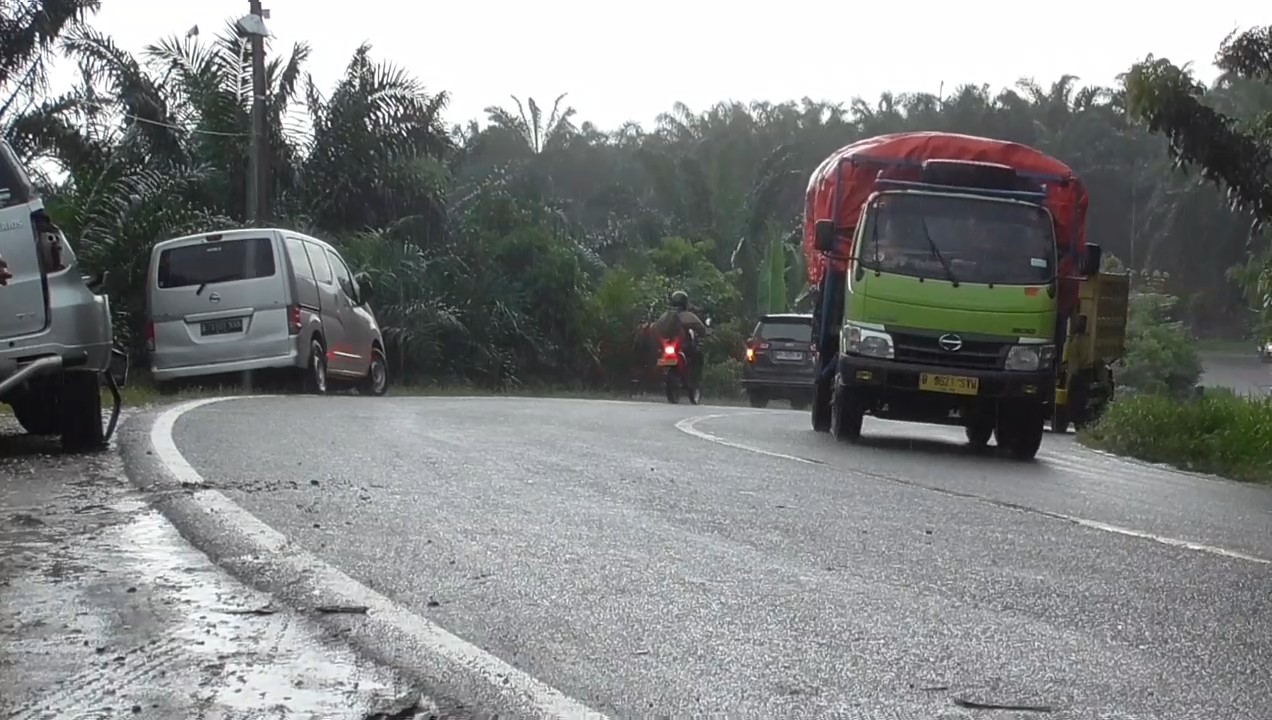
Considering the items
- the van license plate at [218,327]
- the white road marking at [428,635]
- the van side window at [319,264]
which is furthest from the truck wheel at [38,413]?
the van side window at [319,264]

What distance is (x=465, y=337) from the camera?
1190 inches

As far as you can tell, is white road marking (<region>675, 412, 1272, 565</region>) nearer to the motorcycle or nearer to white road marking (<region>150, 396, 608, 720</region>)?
white road marking (<region>150, 396, 608, 720</region>)

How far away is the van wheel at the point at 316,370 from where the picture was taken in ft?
61.1

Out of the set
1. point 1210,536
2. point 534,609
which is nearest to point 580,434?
point 1210,536

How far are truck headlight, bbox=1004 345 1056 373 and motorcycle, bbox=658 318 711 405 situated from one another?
12.2 m

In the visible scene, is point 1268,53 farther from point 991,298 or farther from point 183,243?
point 183,243

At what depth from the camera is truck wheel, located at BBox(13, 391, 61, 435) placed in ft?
33.1

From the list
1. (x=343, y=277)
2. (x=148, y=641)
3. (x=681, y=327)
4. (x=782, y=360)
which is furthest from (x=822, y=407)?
(x=782, y=360)

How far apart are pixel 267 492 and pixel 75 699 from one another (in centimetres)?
392

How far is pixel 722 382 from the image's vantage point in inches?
1439

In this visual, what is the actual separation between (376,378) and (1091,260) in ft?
34.9

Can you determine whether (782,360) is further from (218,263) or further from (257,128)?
(218,263)

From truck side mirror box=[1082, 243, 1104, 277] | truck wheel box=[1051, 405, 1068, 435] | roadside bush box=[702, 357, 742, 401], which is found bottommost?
roadside bush box=[702, 357, 742, 401]

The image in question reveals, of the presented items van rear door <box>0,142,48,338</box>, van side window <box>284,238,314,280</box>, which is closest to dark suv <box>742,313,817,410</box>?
van side window <box>284,238,314,280</box>
